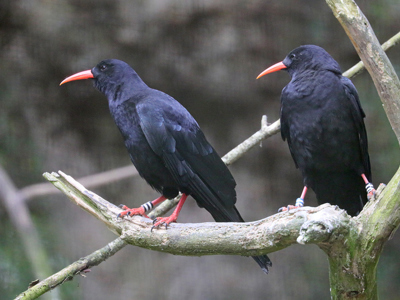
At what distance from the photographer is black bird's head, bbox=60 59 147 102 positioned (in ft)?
9.59

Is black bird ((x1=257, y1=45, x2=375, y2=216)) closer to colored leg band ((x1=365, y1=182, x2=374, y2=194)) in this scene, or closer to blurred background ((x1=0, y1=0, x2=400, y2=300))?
colored leg band ((x1=365, y1=182, x2=374, y2=194))

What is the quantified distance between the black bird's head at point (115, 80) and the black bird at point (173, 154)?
5cm

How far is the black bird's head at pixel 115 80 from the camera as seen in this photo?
115 inches

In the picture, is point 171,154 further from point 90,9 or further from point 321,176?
point 90,9

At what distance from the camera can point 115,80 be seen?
2.99m

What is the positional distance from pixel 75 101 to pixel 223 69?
54.9 inches

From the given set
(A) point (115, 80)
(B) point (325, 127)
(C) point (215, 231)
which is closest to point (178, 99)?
(A) point (115, 80)

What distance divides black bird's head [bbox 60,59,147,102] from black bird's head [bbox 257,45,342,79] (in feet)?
2.47

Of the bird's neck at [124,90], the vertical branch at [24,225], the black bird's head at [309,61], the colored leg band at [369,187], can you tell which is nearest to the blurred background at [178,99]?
the vertical branch at [24,225]

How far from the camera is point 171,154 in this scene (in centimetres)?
266

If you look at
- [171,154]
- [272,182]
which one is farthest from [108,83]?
[272,182]

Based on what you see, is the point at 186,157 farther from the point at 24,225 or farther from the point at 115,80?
the point at 24,225

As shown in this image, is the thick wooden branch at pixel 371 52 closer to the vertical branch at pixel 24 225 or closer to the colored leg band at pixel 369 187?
the colored leg band at pixel 369 187

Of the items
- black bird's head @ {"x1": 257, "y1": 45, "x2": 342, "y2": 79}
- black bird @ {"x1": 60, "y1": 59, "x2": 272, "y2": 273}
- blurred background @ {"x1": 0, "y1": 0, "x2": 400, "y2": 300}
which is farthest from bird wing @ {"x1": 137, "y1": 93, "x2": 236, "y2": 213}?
blurred background @ {"x1": 0, "y1": 0, "x2": 400, "y2": 300}
